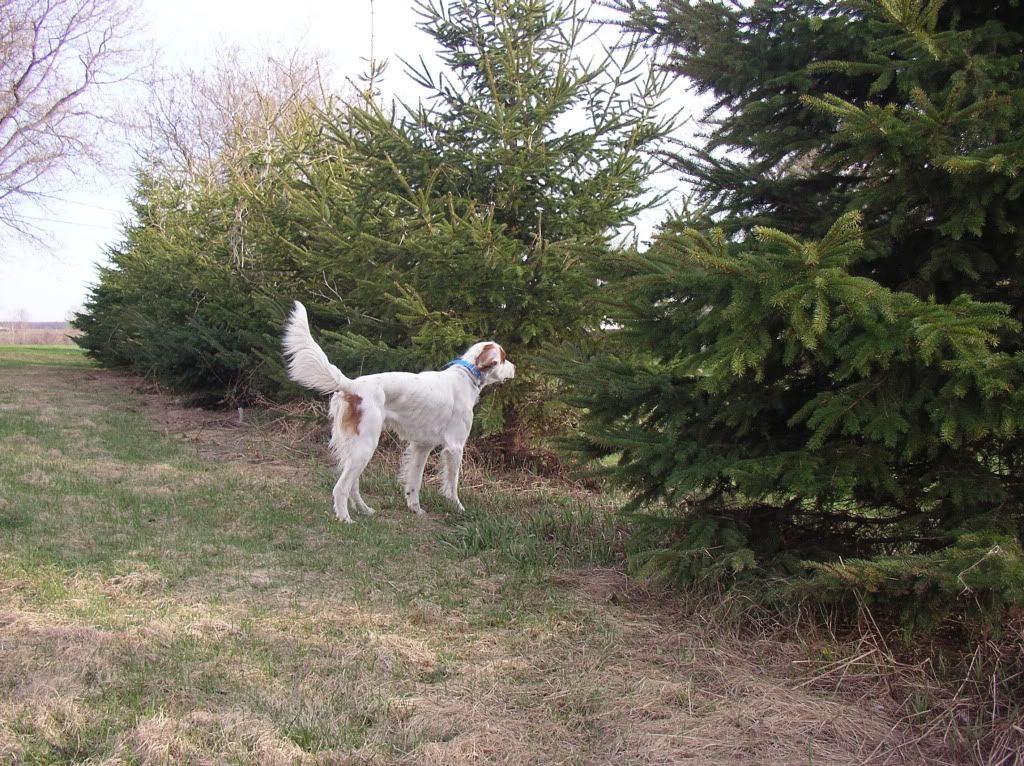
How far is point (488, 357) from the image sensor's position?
21.7 ft

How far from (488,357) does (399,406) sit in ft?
2.92

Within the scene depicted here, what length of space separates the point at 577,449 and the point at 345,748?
2.16m

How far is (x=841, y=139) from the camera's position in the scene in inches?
125

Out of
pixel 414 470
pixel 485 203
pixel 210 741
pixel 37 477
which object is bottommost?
pixel 210 741

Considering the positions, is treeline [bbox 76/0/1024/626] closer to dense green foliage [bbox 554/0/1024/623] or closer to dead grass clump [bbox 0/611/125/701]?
dense green foliage [bbox 554/0/1024/623]

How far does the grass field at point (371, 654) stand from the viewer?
99.7 inches

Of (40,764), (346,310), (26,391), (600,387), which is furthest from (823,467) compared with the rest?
(26,391)

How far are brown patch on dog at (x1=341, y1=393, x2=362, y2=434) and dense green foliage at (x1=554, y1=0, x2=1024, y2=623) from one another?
2419 millimetres

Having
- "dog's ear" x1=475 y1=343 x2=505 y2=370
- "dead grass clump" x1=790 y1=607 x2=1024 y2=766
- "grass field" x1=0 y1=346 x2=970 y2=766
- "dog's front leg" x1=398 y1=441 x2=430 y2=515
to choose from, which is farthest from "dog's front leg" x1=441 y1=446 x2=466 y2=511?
"dead grass clump" x1=790 y1=607 x2=1024 y2=766

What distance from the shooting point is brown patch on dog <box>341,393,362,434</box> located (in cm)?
606

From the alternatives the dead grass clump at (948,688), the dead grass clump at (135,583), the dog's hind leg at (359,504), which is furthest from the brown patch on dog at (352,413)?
the dead grass clump at (948,688)

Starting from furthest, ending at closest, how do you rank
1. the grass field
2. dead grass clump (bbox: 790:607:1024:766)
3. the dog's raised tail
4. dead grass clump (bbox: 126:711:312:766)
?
1. the dog's raised tail
2. dead grass clump (bbox: 790:607:1024:766)
3. the grass field
4. dead grass clump (bbox: 126:711:312:766)

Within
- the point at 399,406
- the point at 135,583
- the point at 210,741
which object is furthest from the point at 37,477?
the point at 210,741

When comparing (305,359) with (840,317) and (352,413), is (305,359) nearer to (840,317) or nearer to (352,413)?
(352,413)
